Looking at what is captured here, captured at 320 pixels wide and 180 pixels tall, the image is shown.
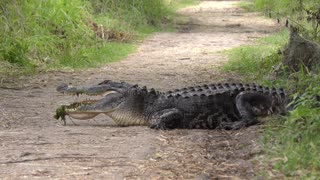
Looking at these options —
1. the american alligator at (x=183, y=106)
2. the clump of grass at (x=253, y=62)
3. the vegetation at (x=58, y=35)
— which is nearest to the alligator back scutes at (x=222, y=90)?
the american alligator at (x=183, y=106)

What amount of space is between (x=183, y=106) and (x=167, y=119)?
267mm

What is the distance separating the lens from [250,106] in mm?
8008

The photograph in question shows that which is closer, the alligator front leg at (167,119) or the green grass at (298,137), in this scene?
the green grass at (298,137)

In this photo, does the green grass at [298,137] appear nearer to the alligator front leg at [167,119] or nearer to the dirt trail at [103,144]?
the dirt trail at [103,144]

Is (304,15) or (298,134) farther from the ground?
(304,15)

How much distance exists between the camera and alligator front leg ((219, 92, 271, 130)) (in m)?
7.85

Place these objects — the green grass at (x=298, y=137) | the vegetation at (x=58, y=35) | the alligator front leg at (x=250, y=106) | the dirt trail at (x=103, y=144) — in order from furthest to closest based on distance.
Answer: the vegetation at (x=58, y=35)
the alligator front leg at (x=250, y=106)
the dirt trail at (x=103, y=144)
the green grass at (x=298, y=137)

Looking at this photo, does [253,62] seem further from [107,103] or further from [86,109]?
[86,109]

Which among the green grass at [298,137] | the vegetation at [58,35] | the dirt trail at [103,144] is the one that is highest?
the vegetation at [58,35]

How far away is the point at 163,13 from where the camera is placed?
80.9ft

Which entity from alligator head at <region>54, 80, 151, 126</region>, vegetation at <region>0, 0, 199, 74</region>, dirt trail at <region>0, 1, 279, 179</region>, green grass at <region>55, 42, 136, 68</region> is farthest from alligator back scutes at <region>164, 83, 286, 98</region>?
green grass at <region>55, 42, 136, 68</region>

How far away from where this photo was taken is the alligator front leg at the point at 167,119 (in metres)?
7.93

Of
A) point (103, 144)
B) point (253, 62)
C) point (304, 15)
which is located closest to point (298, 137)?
point (103, 144)

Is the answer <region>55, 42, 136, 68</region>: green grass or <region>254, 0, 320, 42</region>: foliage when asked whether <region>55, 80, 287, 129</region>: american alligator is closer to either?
<region>254, 0, 320, 42</region>: foliage
